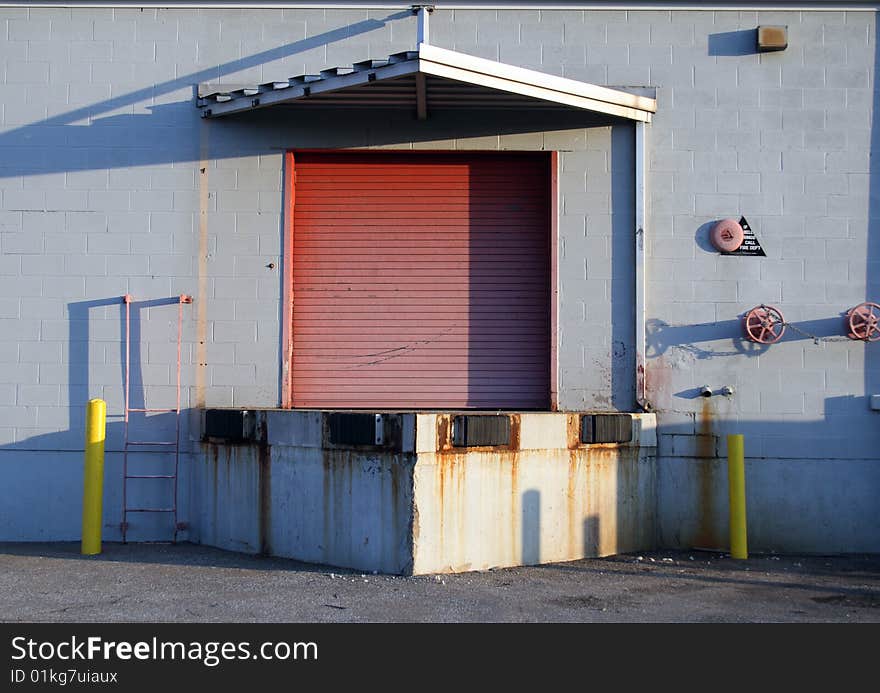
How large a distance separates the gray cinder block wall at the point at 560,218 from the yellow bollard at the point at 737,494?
0.77 meters

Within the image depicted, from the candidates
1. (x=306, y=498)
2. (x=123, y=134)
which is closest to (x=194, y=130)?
(x=123, y=134)

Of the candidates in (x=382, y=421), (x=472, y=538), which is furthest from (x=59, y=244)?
(x=472, y=538)

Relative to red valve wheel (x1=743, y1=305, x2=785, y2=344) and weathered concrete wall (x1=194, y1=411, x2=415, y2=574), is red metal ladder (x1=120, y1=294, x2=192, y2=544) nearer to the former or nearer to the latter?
weathered concrete wall (x1=194, y1=411, x2=415, y2=574)

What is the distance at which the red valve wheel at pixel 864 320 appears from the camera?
1122cm

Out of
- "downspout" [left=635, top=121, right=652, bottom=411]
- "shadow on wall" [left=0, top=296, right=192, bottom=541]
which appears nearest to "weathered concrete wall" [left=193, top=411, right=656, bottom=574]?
"downspout" [left=635, top=121, right=652, bottom=411]

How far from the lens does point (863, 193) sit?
11.5 meters

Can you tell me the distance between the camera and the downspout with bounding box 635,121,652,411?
11289 mm

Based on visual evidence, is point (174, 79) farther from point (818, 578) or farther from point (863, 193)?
point (818, 578)

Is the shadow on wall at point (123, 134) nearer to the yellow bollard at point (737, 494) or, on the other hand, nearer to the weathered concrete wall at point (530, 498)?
the weathered concrete wall at point (530, 498)

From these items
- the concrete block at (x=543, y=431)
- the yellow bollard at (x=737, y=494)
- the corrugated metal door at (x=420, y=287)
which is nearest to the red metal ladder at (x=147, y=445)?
the corrugated metal door at (x=420, y=287)

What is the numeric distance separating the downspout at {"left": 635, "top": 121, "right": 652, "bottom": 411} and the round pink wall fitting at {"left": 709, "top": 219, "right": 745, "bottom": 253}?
81 centimetres

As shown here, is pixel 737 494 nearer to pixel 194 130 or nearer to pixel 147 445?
pixel 147 445

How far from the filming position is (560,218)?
11.5m

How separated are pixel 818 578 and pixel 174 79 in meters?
8.44
